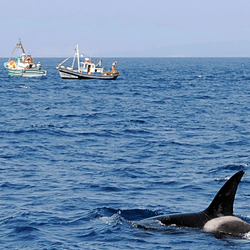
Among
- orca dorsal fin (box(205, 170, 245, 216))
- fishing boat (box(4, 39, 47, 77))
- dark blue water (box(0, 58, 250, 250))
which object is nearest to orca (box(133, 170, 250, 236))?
orca dorsal fin (box(205, 170, 245, 216))

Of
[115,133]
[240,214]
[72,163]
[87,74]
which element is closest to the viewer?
[240,214]

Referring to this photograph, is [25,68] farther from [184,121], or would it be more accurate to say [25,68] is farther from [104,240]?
[104,240]

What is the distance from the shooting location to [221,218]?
511 inches

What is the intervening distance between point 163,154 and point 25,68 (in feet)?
281

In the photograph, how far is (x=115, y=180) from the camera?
2030cm

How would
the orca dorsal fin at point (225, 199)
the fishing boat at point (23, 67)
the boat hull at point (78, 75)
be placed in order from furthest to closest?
the fishing boat at point (23, 67)
the boat hull at point (78, 75)
the orca dorsal fin at point (225, 199)

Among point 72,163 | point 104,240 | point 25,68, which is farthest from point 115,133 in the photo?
point 25,68

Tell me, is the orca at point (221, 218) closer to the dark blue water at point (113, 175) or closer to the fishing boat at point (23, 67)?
the dark blue water at point (113, 175)

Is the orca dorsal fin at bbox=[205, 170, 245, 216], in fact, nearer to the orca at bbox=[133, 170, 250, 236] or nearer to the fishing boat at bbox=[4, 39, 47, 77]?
the orca at bbox=[133, 170, 250, 236]

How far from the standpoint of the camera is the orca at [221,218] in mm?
12719

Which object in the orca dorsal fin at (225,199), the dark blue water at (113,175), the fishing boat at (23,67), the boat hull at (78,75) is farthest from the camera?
the fishing boat at (23,67)

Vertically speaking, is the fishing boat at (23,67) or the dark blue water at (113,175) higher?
the fishing boat at (23,67)

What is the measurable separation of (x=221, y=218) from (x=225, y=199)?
1.97ft

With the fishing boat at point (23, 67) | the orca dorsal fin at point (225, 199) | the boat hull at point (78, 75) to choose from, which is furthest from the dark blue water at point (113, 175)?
the fishing boat at point (23, 67)
